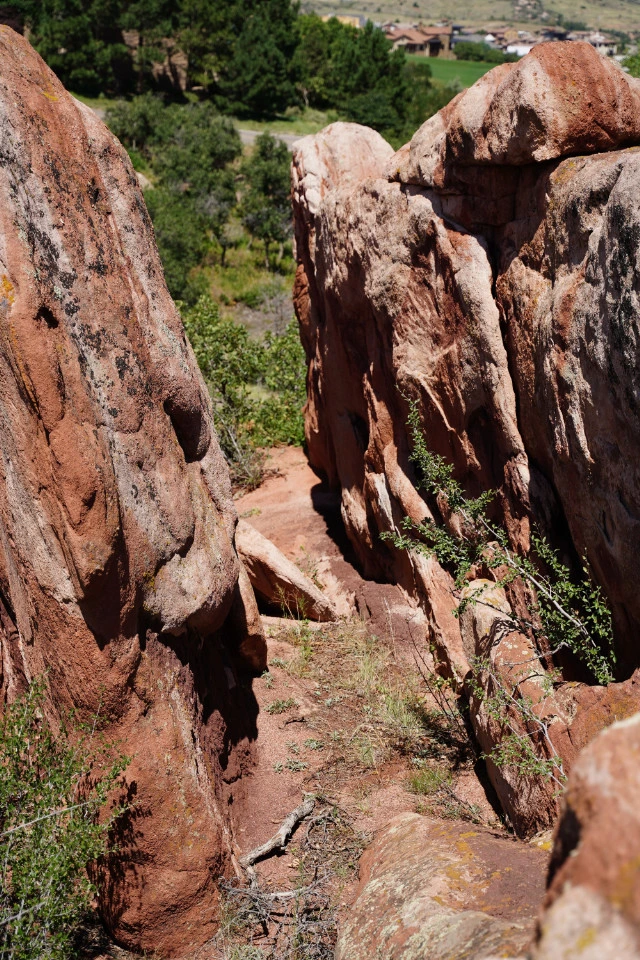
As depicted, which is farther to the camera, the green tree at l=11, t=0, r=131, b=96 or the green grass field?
the green grass field

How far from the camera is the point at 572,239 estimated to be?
5730mm

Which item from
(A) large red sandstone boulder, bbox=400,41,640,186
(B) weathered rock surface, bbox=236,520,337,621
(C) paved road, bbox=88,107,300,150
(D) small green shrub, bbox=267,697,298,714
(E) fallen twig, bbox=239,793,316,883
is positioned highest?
(C) paved road, bbox=88,107,300,150

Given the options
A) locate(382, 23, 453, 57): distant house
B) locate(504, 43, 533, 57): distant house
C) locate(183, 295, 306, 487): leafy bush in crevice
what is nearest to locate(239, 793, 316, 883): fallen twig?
locate(183, 295, 306, 487): leafy bush in crevice

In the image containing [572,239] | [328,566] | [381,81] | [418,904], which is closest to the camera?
[418,904]

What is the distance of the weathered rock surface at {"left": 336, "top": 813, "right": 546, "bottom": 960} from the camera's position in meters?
3.66

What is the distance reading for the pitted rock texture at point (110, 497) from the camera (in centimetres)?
458

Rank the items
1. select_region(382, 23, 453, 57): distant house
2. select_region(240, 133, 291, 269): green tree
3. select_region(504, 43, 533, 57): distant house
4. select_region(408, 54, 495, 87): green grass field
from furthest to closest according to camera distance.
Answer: select_region(382, 23, 453, 57): distant house < select_region(504, 43, 533, 57): distant house < select_region(408, 54, 495, 87): green grass field < select_region(240, 133, 291, 269): green tree

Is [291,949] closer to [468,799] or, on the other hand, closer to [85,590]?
[468,799]

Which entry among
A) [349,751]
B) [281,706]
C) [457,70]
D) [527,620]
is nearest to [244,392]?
[281,706]

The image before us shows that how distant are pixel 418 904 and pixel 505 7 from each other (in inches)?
6348

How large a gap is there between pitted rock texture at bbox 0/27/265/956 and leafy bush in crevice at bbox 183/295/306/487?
6.82 metres

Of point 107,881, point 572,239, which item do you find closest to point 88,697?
point 107,881

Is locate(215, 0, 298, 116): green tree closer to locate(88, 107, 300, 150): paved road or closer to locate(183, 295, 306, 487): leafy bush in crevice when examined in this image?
locate(88, 107, 300, 150): paved road

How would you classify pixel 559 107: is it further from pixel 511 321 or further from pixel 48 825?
pixel 48 825
